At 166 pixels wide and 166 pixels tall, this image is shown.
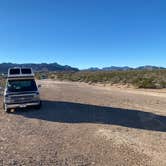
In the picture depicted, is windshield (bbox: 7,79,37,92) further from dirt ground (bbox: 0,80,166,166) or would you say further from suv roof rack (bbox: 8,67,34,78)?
dirt ground (bbox: 0,80,166,166)

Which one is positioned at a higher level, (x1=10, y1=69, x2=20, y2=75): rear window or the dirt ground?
(x1=10, y1=69, x2=20, y2=75): rear window

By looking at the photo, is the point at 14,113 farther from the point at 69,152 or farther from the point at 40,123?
the point at 69,152

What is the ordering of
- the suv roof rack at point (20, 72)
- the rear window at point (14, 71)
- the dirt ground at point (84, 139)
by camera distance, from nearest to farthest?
the dirt ground at point (84, 139) < the suv roof rack at point (20, 72) < the rear window at point (14, 71)

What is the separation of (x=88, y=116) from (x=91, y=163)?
774cm

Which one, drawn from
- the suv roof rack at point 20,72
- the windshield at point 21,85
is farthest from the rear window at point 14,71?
the windshield at point 21,85

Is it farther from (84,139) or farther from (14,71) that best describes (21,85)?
(84,139)

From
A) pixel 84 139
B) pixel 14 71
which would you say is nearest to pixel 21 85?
pixel 14 71

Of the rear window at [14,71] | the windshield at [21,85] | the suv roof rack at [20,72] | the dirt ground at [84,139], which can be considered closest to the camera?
the dirt ground at [84,139]

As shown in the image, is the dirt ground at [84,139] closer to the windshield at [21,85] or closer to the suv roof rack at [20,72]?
the windshield at [21,85]

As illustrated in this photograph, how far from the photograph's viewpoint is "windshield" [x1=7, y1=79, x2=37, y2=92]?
59.1 ft

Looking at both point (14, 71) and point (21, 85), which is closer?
point (21, 85)

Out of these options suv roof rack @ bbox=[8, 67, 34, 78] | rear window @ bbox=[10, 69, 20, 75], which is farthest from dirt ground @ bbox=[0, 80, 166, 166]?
rear window @ bbox=[10, 69, 20, 75]

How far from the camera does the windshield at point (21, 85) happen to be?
18027 mm

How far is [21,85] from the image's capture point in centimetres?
1842
